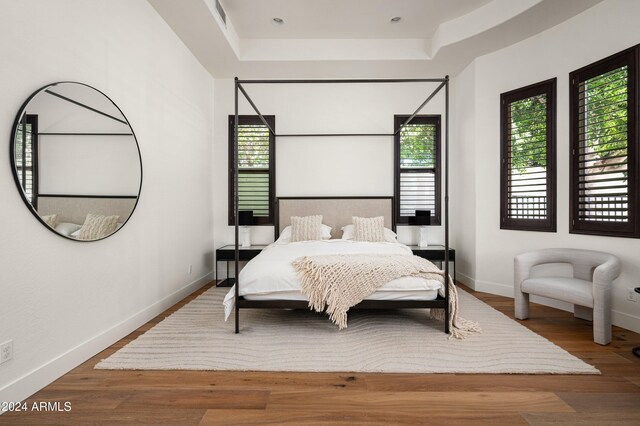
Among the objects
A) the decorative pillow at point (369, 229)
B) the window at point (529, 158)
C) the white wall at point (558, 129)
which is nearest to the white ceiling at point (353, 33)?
the white wall at point (558, 129)

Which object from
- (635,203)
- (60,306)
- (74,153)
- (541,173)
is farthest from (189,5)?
(635,203)

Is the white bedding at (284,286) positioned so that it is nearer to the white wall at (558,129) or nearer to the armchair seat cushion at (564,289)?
the armchair seat cushion at (564,289)

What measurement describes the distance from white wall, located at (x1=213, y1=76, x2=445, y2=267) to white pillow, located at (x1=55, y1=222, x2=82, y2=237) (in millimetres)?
2583

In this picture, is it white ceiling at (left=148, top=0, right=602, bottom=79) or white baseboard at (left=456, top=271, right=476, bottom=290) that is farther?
white baseboard at (left=456, top=271, right=476, bottom=290)

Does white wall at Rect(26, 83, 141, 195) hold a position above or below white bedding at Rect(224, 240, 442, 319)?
above

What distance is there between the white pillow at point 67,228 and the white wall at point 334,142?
8.47 feet

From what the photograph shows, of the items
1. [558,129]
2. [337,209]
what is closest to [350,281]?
[337,209]

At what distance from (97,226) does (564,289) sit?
12.2 feet

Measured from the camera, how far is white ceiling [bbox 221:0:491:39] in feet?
10.9

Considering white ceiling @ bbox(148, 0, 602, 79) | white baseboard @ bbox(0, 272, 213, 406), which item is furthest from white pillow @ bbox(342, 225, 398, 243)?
white baseboard @ bbox(0, 272, 213, 406)

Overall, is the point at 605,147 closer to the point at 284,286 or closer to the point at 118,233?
the point at 284,286

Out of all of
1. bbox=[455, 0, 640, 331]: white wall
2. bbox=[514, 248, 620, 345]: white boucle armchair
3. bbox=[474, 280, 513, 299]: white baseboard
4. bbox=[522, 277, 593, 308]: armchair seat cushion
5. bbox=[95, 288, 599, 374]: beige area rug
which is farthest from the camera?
bbox=[474, 280, 513, 299]: white baseboard

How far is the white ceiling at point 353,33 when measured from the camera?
3197 millimetres

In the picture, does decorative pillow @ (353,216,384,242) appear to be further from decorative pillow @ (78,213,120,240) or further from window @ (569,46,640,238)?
decorative pillow @ (78,213,120,240)
